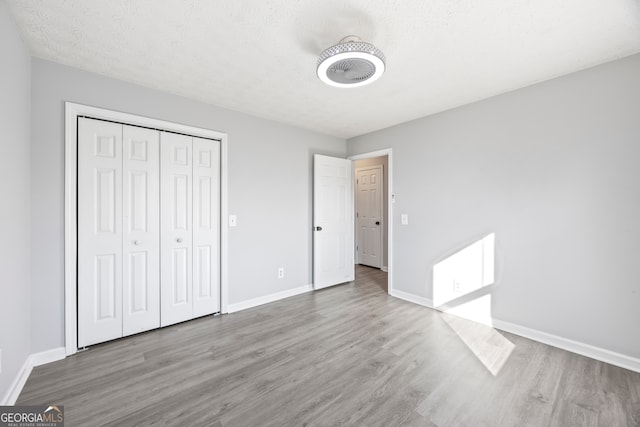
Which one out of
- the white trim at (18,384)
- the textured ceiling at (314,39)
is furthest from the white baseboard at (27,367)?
the textured ceiling at (314,39)

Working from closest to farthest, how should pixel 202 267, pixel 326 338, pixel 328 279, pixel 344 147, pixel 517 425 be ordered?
pixel 517 425, pixel 326 338, pixel 202 267, pixel 328 279, pixel 344 147

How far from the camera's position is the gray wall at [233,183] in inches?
80.2

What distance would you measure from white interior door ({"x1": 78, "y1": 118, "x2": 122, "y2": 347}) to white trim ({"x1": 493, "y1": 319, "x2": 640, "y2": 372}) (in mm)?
3815

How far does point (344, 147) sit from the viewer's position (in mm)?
4359

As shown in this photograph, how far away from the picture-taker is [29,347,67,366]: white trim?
1986 millimetres

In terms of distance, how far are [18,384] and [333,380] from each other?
7.00ft

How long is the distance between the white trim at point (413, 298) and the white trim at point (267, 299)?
1.24 meters

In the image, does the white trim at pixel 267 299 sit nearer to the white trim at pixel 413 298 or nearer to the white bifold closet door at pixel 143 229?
the white bifold closet door at pixel 143 229

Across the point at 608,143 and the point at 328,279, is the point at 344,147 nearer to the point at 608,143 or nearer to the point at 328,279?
the point at 328,279

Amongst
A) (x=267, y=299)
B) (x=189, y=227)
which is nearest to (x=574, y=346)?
(x=267, y=299)

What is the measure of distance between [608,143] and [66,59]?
4.45 metres

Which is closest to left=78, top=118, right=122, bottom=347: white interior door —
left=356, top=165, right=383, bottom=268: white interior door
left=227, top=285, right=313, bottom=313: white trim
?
left=227, top=285, right=313, bottom=313: white trim

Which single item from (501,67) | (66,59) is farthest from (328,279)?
(66,59)

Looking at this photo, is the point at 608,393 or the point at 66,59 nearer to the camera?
the point at 608,393
